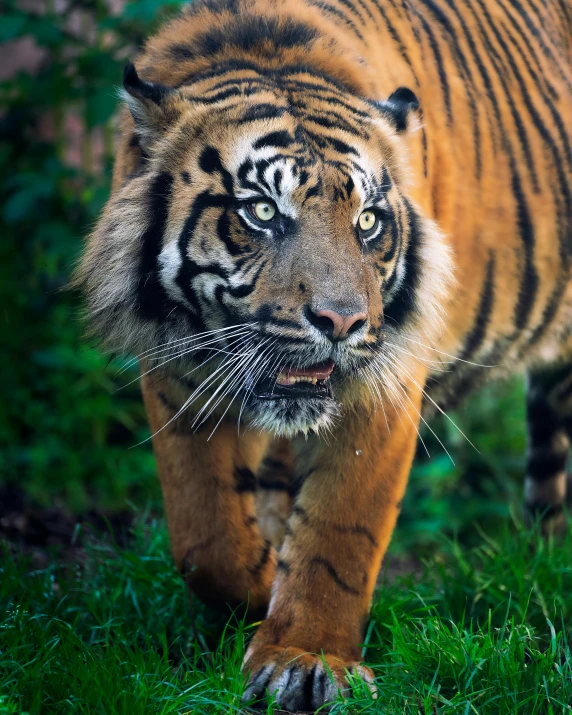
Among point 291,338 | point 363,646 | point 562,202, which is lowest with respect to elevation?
point 363,646

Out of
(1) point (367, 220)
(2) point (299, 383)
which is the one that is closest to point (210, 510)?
(2) point (299, 383)

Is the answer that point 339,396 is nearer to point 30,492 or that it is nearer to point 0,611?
point 0,611

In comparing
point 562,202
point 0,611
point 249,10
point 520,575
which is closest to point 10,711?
point 0,611

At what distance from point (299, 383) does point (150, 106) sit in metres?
0.84

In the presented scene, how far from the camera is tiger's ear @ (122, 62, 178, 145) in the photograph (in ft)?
8.57

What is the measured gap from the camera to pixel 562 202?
3.92 metres

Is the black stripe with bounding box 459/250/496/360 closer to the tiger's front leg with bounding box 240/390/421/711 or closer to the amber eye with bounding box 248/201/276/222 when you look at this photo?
the tiger's front leg with bounding box 240/390/421/711

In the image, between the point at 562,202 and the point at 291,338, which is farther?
the point at 562,202

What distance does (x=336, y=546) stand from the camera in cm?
288

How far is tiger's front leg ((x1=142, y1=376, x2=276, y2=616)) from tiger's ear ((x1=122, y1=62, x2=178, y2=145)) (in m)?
0.78

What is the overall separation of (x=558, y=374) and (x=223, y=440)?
1.96m

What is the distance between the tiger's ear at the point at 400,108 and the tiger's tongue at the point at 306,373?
29.9 inches

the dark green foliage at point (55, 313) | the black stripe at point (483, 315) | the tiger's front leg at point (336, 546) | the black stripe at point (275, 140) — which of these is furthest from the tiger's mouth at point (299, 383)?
the dark green foliage at point (55, 313)

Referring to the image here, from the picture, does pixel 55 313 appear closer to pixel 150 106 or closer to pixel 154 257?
pixel 154 257
